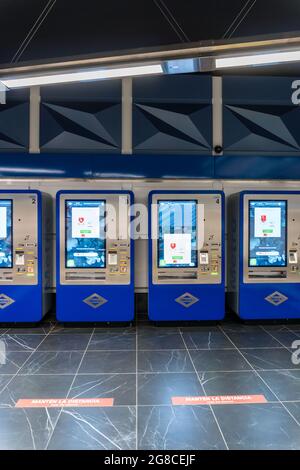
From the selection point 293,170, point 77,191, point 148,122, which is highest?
point 148,122

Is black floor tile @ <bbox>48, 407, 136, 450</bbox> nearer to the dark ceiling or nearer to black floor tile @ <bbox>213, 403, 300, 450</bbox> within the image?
black floor tile @ <bbox>213, 403, 300, 450</bbox>

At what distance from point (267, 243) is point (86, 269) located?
8.56 feet

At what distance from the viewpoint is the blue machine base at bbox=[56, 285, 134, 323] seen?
4.48 meters

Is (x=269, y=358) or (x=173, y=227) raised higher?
(x=173, y=227)

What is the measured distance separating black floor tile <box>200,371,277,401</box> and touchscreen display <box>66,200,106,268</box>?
7.11 feet

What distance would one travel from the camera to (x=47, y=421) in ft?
7.56

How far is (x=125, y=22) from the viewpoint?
12.4 ft

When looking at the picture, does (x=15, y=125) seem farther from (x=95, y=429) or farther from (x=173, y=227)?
(x=95, y=429)

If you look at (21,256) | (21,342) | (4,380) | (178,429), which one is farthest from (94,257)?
(178,429)

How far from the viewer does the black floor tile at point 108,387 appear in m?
2.65

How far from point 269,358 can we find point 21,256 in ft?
11.1
